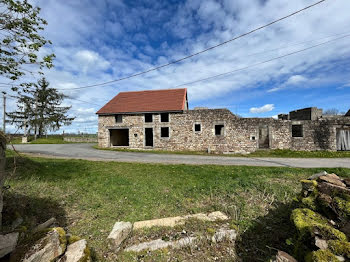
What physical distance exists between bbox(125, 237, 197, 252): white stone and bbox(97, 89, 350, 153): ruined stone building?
13.0 m

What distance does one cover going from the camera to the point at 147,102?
19156 millimetres

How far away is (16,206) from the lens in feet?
12.4

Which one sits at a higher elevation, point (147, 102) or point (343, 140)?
point (147, 102)

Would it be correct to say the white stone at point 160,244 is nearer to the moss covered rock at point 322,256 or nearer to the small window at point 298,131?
the moss covered rock at point 322,256

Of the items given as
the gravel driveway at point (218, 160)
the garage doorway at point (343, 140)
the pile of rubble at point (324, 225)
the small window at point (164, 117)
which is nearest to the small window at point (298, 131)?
the garage doorway at point (343, 140)

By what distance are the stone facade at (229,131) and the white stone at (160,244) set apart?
13.6 m

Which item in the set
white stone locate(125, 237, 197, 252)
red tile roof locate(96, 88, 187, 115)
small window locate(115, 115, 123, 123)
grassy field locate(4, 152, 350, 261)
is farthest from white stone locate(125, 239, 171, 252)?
small window locate(115, 115, 123, 123)

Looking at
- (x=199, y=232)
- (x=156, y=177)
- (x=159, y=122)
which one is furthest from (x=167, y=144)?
(x=199, y=232)

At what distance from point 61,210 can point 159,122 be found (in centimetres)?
1380

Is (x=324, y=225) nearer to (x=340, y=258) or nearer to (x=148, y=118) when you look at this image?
(x=340, y=258)

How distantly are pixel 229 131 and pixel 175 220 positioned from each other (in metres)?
13.8

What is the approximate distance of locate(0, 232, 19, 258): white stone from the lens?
195cm

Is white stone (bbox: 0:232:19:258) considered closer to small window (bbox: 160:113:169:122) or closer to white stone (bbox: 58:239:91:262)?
white stone (bbox: 58:239:91:262)

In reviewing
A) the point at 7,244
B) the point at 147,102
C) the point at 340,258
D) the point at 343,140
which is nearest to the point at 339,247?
the point at 340,258
